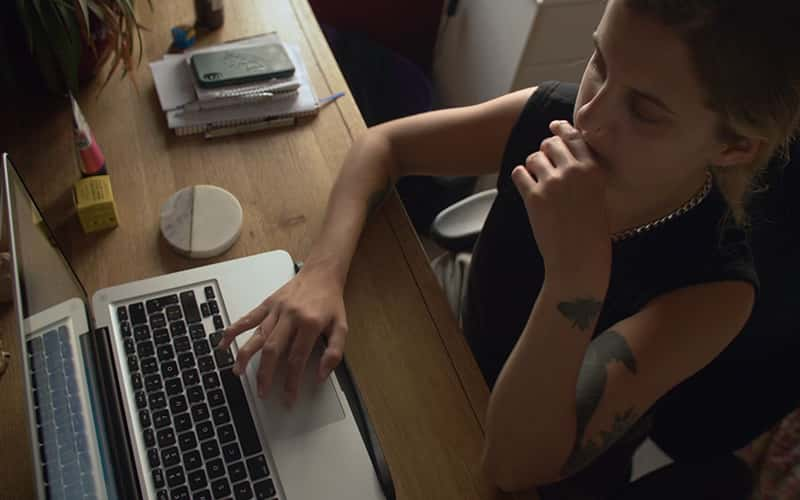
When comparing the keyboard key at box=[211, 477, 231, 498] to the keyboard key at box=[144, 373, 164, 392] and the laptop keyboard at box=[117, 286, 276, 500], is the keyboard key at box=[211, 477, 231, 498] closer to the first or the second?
the laptop keyboard at box=[117, 286, 276, 500]

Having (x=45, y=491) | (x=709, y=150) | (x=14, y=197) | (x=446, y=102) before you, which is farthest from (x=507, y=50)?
(x=45, y=491)

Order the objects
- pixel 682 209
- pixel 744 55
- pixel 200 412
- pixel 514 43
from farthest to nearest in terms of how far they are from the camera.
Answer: pixel 514 43 < pixel 682 209 < pixel 200 412 < pixel 744 55

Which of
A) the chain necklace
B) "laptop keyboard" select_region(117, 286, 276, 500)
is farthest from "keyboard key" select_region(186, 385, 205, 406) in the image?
the chain necklace

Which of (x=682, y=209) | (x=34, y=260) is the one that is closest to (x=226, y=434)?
(x=34, y=260)

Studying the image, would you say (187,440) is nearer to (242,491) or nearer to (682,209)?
(242,491)

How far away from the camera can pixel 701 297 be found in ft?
2.77

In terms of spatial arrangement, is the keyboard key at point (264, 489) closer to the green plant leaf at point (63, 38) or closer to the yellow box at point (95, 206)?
the yellow box at point (95, 206)

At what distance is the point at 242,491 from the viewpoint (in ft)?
2.35

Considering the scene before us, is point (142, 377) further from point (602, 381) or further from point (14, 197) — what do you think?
point (602, 381)

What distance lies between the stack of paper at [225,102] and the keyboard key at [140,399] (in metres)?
0.45

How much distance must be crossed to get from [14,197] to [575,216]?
595 mm

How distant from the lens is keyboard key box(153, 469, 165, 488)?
2.32 ft

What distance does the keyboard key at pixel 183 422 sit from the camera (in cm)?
75

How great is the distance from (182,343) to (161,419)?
0.31 ft
